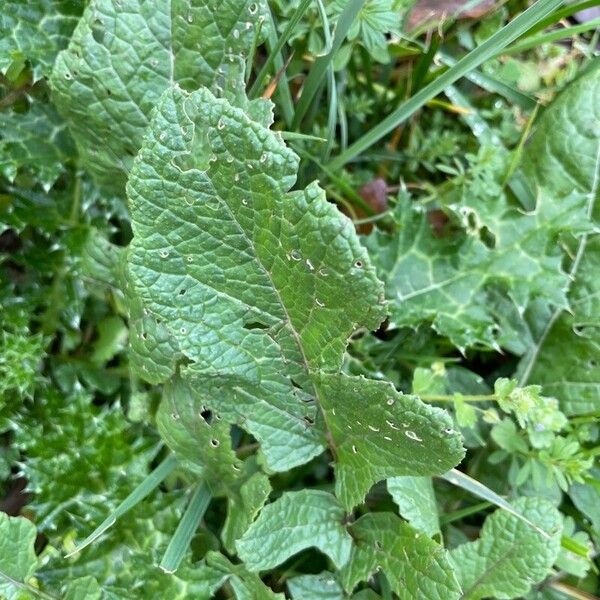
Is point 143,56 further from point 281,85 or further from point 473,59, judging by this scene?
point 473,59

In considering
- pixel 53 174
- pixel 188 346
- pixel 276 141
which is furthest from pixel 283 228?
pixel 53 174

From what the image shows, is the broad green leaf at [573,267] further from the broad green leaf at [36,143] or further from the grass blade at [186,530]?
the broad green leaf at [36,143]

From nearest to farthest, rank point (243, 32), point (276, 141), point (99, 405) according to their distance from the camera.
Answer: point (276, 141)
point (243, 32)
point (99, 405)

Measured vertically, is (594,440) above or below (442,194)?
below

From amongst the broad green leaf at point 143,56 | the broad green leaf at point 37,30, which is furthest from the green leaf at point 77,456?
the broad green leaf at point 37,30

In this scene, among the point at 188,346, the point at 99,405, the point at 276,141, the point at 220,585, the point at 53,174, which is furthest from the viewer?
the point at 99,405

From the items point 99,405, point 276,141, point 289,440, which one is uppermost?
point 276,141

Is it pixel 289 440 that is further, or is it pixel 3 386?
pixel 3 386

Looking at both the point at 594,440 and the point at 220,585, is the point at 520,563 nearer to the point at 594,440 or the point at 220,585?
the point at 594,440
